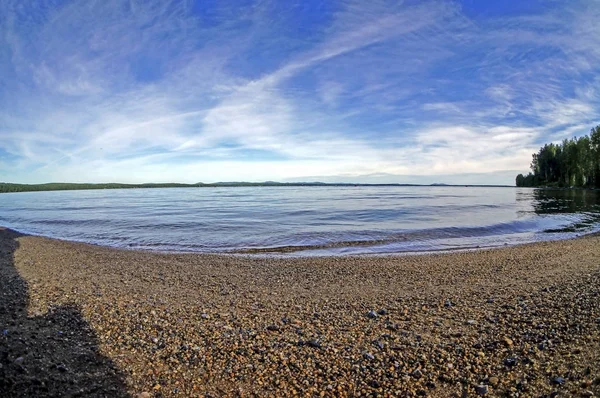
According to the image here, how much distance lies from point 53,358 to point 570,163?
131m

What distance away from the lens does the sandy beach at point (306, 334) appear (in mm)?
4164

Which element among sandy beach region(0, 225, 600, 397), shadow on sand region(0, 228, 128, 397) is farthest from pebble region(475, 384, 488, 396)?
shadow on sand region(0, 228, 128, 397)

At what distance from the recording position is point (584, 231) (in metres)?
22.4

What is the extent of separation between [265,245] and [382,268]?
27.3 ft

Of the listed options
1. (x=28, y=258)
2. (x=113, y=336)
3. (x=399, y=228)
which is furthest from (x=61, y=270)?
(x=399, y=228)

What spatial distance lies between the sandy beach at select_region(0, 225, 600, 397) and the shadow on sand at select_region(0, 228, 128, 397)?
0.07 ft

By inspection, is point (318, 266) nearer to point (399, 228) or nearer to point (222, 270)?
point (222, 270)

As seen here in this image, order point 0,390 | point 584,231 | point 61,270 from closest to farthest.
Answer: point 0,390, point 61,270, point 584,231

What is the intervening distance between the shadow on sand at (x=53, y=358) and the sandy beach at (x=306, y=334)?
0.07 feet

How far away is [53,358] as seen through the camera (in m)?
4.68

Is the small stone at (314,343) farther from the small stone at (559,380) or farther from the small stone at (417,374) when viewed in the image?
the small stone at (559,380)

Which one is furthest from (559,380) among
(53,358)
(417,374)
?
(53,358)

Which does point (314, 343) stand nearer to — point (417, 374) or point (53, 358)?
point (417, 374)

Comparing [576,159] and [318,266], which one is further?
[576,159]
